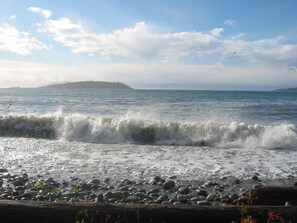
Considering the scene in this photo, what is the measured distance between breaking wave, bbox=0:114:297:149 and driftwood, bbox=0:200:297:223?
10.3 meters

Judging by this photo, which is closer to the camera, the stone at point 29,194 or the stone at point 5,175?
the stone at point 29,194

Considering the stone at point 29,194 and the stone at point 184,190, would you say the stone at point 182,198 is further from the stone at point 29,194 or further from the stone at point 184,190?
the stone at point 29,194

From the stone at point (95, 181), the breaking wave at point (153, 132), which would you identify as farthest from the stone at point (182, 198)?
the breaking wave at point (153, 132)

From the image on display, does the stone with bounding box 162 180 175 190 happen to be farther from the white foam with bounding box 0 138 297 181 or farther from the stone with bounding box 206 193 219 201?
the stone with bounding box 206 193 219 201

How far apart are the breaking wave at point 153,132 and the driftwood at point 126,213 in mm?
10319

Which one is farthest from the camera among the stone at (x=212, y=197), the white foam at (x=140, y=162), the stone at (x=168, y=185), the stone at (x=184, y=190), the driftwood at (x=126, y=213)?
the white foam at (x=140, y=162)

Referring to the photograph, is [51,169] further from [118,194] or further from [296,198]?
[296,198]

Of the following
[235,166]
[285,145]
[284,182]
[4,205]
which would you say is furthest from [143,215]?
[285,145]

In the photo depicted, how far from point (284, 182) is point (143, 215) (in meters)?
5.04

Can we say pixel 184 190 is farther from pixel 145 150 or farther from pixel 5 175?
pixel 145 150

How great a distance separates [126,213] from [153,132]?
13278mm

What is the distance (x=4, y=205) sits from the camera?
5016mm

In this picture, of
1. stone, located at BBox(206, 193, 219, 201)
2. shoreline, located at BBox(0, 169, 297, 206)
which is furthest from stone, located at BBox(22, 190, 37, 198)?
stone, located at BBox(206, 193, 219, 201)

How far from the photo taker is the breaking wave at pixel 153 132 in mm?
15773
